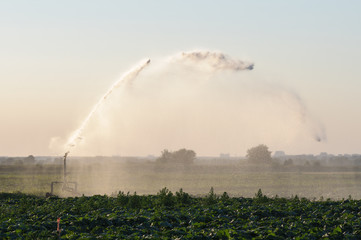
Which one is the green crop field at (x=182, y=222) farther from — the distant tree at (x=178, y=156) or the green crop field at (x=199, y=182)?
the distant tree at (x=178, y=156)

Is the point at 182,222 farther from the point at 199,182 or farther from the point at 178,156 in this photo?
the point at 178,156

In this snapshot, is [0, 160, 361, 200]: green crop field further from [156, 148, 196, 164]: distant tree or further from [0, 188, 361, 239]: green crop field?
[0, 188, 361, 239]: green crop field

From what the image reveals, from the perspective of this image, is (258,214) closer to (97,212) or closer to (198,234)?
(198,234)

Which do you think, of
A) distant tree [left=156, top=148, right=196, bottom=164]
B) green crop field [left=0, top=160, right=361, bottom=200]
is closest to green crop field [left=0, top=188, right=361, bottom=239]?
green crop field [left=0, top=160, right=361, bottom=200]

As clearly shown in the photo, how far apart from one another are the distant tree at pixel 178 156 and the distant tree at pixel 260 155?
49.7 ft

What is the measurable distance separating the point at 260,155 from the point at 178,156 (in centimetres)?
2076

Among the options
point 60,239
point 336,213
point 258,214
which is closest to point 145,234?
point 60,239

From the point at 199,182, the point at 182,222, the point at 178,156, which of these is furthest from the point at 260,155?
the point at 182,222

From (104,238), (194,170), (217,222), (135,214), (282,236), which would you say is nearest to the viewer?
(104,238)

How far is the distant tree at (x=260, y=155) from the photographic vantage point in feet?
443

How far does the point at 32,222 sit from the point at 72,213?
7.14 ft

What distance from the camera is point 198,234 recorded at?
53.8 feet

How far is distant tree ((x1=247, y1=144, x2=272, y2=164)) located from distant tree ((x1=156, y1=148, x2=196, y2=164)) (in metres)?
15.2

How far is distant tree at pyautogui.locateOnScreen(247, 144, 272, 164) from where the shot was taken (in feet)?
443
